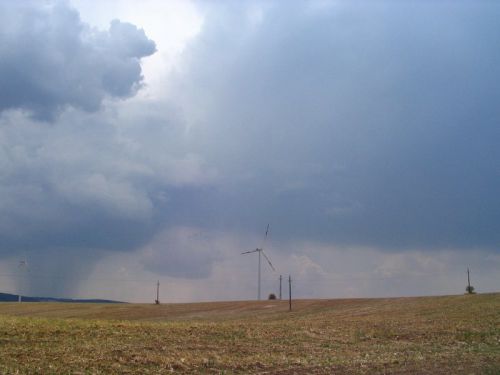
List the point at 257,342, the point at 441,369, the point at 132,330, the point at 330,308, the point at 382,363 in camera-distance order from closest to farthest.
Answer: the point at 441,369 < the point at 382,363 < the point at 257,342 < the point at 132,330 < the point at 330,308

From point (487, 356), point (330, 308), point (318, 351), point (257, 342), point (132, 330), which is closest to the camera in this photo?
point (487, 356)

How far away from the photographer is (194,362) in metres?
21.7

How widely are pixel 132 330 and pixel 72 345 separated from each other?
574 centimetres

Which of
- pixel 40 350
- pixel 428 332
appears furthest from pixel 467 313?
pixel 40 350

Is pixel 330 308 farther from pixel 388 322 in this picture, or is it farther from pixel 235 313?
pixel 388 322

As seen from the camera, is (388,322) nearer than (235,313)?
Yes

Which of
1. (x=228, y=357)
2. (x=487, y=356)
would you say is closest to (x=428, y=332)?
(x=487, y=356)

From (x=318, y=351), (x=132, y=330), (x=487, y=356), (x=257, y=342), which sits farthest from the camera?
(x=132, y=330)

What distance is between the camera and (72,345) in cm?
2452

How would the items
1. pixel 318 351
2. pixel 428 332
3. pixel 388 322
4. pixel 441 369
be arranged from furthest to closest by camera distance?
pixel 388 322 → pixel 428 332 → pixel 318 351 → pixel 441 369

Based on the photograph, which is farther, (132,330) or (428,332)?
(428,332)

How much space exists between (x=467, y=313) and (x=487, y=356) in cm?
2174

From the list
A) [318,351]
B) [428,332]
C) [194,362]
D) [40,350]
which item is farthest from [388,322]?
[40,350]

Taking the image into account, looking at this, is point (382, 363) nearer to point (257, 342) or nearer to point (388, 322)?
point (257, 342)
